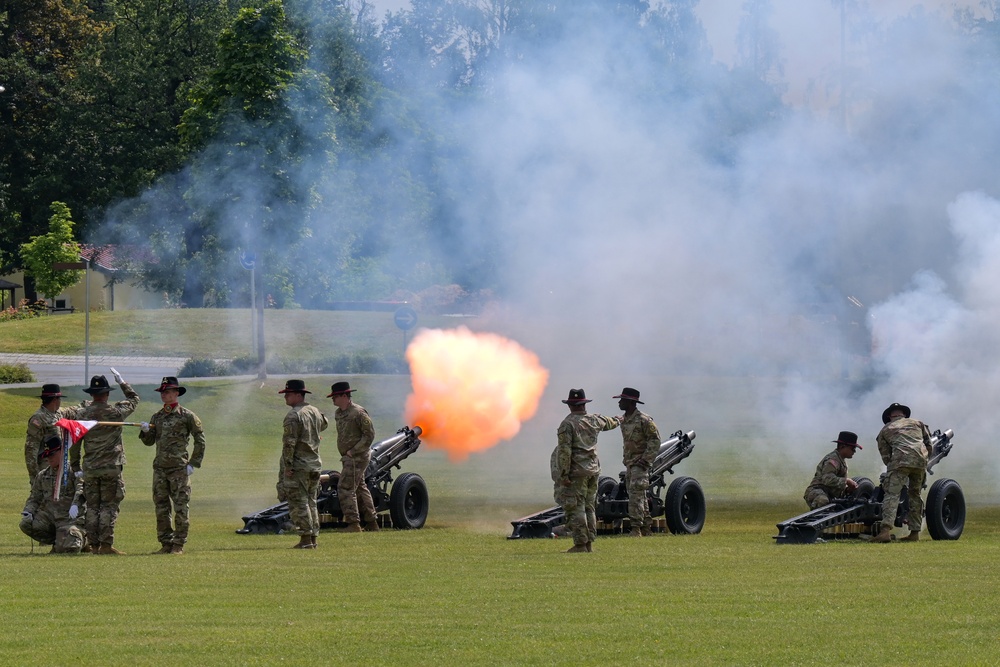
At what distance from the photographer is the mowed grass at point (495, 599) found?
10.6 m

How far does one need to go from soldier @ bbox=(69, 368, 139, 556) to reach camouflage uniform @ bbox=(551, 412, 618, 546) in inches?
203

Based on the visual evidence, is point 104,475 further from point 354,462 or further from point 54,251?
point 54,251

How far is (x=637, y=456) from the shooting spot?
20.6 meters

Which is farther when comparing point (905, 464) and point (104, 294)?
point (104, 294)

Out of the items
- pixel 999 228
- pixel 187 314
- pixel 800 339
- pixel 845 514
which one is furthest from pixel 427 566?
pixel 187 314

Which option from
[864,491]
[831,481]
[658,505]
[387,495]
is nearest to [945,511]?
[864,491]

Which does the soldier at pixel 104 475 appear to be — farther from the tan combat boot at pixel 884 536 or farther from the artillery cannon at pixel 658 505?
the tan combat boot at pixel 884 536

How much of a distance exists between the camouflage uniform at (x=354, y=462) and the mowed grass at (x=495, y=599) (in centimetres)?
83

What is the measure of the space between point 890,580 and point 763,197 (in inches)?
678

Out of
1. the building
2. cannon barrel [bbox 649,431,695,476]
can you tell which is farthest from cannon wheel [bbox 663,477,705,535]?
the building

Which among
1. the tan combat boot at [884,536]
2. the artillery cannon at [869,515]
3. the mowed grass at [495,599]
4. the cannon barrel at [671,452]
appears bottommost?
the mowed grass at [495,599]

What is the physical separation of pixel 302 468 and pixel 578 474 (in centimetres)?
339

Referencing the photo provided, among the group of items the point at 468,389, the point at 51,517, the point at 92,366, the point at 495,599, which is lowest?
the point at 495,599

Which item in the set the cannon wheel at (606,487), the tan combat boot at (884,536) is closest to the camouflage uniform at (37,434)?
the cannon wheel at (606,487)
